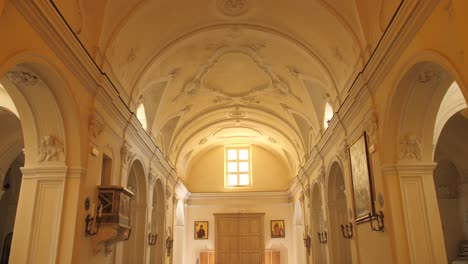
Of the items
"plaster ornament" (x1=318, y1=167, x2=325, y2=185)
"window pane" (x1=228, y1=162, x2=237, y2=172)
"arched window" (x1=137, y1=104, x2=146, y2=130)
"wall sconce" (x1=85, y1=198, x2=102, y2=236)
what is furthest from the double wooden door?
"wall sconce" (x1=85, y1=198, x2=102, y2=236)

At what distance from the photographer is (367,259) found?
914 cm

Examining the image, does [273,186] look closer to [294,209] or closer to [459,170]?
[294,209]

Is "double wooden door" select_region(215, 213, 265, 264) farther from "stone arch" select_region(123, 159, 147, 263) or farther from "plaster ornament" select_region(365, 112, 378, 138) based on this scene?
"plaster ornament" select_region(365, 112, 378, 138)

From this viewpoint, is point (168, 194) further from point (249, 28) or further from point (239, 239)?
point (249, 28)

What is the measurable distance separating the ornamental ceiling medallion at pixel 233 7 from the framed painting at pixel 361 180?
14.5 feet

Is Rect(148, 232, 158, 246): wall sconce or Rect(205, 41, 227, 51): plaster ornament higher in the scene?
Rect(205, 41, 227, 51): plaster ornament

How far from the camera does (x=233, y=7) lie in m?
10.7

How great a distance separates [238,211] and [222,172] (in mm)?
2508

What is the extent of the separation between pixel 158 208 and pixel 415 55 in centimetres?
1230

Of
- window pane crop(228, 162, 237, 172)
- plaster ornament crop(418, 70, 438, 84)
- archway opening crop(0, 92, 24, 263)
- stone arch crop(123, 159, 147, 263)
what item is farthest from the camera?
window pane crop(228, 162, 237, 172)

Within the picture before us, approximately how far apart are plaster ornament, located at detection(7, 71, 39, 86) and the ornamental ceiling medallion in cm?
517

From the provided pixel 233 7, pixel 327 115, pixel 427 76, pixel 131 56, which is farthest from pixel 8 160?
pixel 427 76

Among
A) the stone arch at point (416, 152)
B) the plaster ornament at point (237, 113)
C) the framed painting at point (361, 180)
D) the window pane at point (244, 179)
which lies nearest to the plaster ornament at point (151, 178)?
the plaster ornament at point (237, 113)

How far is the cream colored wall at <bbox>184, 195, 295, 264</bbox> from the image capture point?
2328cm
